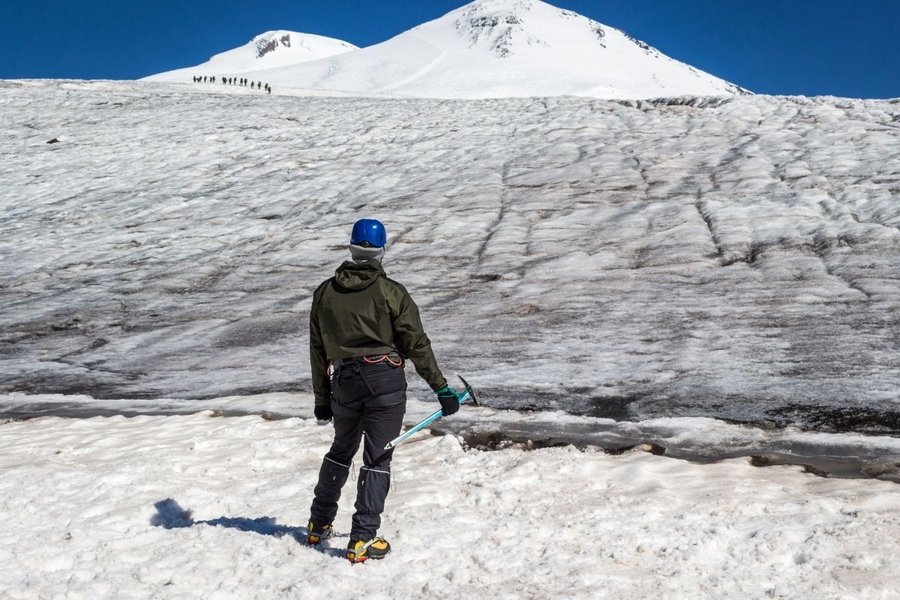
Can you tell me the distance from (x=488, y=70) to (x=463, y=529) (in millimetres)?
121751

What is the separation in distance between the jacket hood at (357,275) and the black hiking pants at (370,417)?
1.36ft

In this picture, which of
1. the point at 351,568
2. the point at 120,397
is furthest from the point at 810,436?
the point at 120,397

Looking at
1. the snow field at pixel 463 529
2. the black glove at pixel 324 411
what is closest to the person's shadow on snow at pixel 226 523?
the snow field at pixel 463 529

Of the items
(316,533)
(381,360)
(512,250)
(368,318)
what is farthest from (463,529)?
(512,250)

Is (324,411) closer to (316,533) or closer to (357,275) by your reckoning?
(316,533)

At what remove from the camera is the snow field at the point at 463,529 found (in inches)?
154

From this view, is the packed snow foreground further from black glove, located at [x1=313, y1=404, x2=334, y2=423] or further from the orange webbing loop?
the orange webbing loop

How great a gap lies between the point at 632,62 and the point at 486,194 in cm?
14939

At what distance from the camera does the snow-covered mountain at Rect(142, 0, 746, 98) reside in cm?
11000

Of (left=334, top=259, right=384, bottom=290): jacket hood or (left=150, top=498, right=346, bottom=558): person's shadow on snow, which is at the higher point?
(left=334, top=259, right=384, bottom=290): jacket hood

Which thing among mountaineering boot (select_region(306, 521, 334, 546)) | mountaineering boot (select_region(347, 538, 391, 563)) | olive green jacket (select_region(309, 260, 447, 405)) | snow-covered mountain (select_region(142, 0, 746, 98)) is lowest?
mountaineering boot (select_region(306, 521, 334, 546))

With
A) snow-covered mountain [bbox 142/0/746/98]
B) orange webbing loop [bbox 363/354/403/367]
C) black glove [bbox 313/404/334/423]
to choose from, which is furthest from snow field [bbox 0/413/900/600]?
snow-covered mountain [bbox 142/0/746/98]

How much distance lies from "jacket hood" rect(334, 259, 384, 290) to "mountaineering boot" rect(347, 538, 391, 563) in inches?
54.0

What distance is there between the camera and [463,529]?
4637 mm
